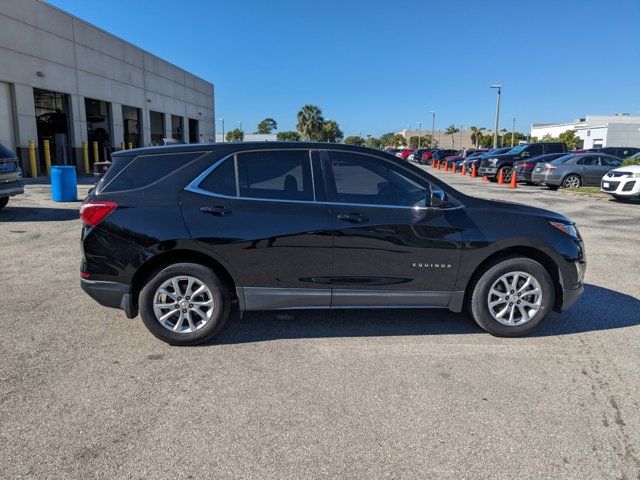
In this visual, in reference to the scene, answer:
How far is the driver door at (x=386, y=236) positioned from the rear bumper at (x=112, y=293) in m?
1.77

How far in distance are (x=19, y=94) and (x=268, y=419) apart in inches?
895

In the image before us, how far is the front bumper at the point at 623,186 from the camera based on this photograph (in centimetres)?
1466

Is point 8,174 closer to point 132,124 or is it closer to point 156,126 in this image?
point 132,124

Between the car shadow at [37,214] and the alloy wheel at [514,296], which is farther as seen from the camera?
the car shadow at [37,214]

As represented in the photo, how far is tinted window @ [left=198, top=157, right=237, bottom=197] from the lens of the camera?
13.7 ft

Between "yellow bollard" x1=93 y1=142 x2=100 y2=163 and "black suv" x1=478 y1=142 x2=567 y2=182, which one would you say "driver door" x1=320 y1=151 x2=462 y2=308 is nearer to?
"black suv" x1=478 y1=142 x2=567 y2=182

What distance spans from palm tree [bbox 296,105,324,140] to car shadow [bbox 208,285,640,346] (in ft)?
268

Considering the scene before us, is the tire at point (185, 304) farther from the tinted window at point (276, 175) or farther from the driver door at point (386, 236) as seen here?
the driver door at point (386, 236)

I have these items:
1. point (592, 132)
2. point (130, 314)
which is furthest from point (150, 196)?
point (592, 132)

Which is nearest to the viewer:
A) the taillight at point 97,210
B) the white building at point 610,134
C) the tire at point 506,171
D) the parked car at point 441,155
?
the taillight at point 97,210

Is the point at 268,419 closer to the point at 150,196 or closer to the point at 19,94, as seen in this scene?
the point at 150,196

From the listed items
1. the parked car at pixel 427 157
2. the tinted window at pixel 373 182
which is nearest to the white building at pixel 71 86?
the tinted window at pixel 373 182

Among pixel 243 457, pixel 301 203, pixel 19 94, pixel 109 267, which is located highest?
pixel 19 94

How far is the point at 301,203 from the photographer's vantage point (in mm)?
4215
